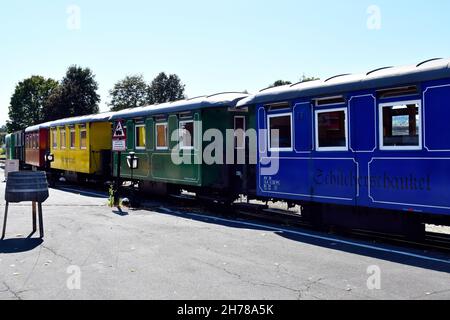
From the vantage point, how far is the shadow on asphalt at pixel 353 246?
22.4 ft

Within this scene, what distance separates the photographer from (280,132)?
1026 centimetres

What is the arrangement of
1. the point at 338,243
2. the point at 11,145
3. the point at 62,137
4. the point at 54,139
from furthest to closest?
the point at 11,145 → the point at 54,139 → the point at 62,137 → the point at 338,243

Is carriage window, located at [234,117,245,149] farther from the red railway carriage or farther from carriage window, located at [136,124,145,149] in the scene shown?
the red railway carriage

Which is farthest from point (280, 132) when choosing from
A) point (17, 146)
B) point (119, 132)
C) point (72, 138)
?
point (17, 146)

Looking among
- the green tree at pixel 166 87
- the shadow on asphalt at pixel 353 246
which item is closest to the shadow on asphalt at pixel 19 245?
the shadow on asphalt at pixel 353 246

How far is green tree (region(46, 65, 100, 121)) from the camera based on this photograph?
61.1 metres

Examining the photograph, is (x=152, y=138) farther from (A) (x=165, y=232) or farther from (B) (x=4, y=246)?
(B) (x=4, y=246)

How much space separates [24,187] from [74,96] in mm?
55091

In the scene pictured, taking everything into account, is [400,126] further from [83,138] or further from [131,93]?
[131,93]

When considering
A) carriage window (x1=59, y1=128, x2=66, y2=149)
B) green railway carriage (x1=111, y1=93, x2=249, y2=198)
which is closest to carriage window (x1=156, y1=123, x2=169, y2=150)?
green railway carriage (x1=111, y1=93, x2=249, y2=198)

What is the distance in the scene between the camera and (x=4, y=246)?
8.30 meters

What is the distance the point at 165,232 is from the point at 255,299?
4.46 m

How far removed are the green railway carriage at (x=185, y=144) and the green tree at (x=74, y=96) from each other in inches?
1903

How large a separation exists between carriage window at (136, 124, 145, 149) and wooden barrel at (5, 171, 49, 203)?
6.67 m
